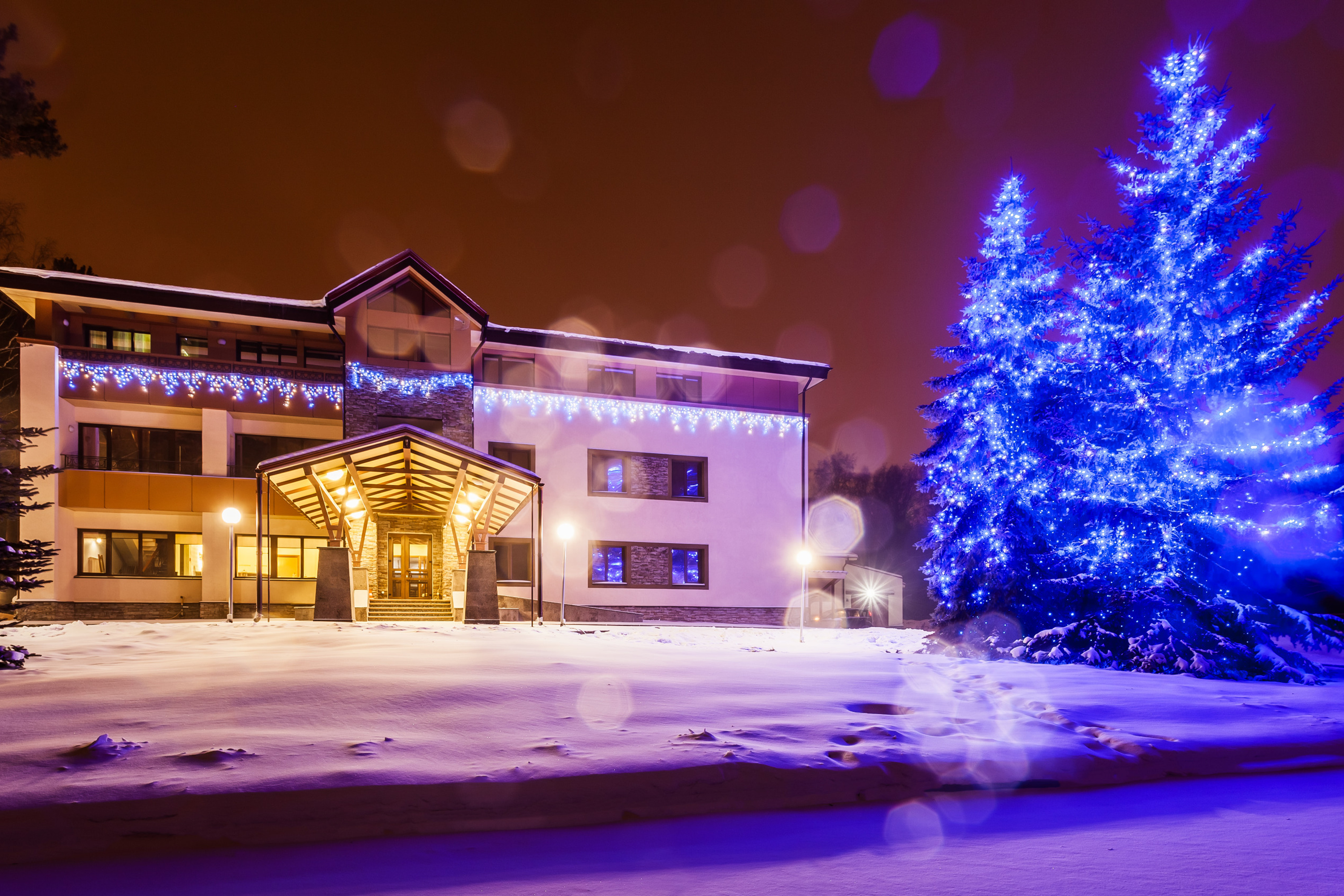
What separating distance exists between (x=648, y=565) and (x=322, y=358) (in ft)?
42.6

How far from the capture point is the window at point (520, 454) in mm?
24500

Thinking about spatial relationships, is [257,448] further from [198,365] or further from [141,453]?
[141,453]

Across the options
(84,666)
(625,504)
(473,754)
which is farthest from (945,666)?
(625,504)

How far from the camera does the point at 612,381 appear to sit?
86.4 ft

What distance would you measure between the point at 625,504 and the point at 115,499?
49.6 ft

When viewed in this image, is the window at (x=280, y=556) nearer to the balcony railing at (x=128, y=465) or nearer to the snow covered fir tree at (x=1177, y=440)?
the balcony railing at (x=128, y=465)

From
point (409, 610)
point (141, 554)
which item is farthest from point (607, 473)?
point (141, 554)

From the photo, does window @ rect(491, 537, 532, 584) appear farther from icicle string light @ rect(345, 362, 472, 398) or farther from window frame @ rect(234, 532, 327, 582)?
window frame @ rect(234, 532, 327, 582)

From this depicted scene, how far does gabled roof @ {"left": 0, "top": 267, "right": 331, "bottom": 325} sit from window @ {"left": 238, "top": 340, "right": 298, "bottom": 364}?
1756 mm

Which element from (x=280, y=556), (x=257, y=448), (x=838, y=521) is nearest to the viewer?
(x=280, y=556)

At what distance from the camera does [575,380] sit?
2581cm

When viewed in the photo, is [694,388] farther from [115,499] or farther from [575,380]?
[115,499]

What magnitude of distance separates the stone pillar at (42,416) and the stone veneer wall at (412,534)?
27.6ft

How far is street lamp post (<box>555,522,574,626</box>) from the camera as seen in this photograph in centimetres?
2284
